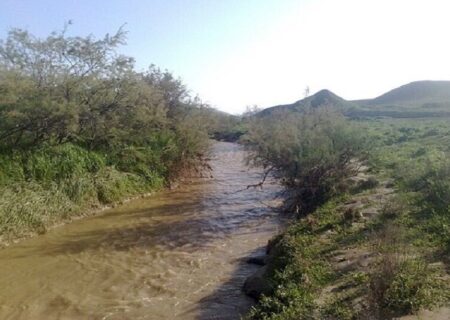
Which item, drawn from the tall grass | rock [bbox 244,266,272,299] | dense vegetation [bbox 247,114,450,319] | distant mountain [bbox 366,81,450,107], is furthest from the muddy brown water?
distant mountain [bbox 366,81,450,107]

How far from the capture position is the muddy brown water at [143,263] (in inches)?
363

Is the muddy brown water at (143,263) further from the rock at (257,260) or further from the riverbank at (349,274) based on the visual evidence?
the riverbank at (349,274)

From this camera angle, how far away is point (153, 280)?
1078 cm

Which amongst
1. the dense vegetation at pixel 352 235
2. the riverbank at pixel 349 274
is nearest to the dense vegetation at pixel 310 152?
the dense vegetation at pixel 352 235

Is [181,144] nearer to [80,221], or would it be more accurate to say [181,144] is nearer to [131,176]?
[131,176]

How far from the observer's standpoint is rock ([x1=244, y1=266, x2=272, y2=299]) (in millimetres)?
8897

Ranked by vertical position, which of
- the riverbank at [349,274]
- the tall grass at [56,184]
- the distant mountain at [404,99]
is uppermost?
the distant mountain at [404,99]

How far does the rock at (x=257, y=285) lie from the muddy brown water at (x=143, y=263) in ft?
0.58

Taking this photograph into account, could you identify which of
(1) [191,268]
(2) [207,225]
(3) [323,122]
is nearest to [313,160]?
(3) [323,122]

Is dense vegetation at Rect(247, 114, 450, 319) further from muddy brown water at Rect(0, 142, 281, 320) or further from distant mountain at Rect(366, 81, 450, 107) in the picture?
distant mountain at Rect(366, 81, 450, 107)

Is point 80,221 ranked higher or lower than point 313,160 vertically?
lower

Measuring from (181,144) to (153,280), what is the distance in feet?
45.5

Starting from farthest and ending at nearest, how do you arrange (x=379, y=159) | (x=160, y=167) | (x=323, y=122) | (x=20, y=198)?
(x=160, y=167) < (x=379, y=159) < (x=323, y=122) < (x=20, y=198)

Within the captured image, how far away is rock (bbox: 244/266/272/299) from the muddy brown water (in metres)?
0.18
